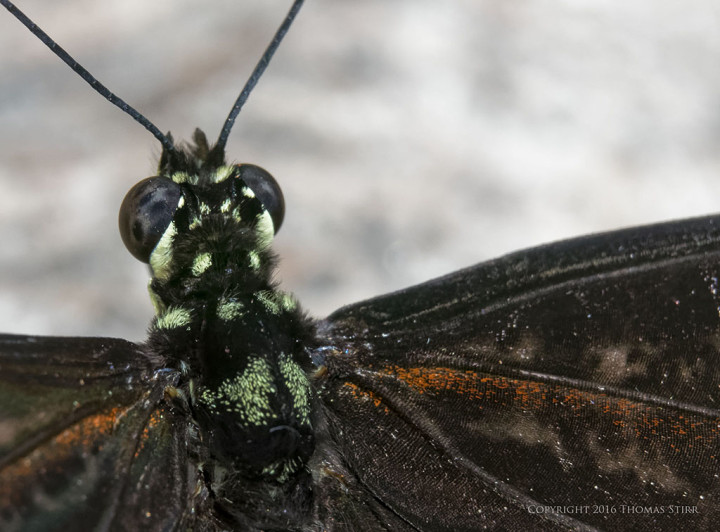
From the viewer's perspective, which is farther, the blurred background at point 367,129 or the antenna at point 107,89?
the blurred background at point 367,129

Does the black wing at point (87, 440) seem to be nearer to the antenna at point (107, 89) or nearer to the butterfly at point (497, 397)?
the butterfly at point (497, 397)

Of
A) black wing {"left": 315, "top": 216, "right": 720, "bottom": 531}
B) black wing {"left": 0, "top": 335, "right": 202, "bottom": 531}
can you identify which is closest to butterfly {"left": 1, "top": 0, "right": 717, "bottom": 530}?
black wing {"left": 315, "top": 216, "right": 720, "bottom": 531}

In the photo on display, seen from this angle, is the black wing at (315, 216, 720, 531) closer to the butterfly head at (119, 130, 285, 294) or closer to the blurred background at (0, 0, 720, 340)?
the butterfly head at (119, 130, 285, 294)

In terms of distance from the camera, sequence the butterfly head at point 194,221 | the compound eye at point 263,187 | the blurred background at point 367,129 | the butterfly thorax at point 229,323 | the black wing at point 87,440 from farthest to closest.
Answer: the blurred background at point 367,129 → the compound eye at point 263,187 → the butterfly head at point 194,221 → the butterfly thorax at point 229,323 → the black wing at point 87,440

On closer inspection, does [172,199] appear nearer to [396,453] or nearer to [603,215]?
[396,453]

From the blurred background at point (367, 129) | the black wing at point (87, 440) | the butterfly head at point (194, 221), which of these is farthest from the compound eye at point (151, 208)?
the blurred background at point (367, 129)

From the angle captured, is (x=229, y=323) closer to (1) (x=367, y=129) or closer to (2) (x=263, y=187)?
(2) (x=263, y=187)

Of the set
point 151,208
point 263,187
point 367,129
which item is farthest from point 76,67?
point 367,129
